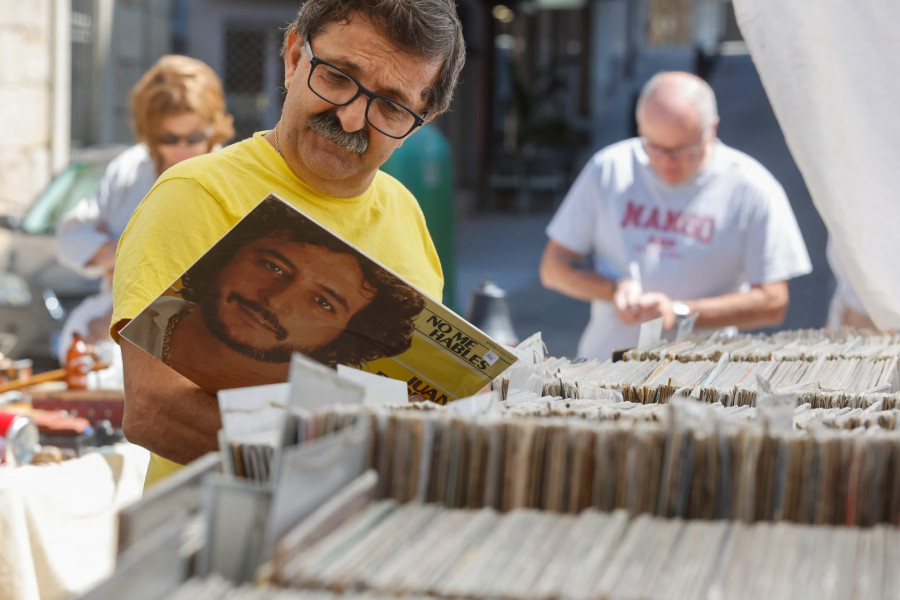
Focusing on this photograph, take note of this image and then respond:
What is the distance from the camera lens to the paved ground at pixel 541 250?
927 cm

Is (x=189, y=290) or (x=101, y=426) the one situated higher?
(x=189, y=290)

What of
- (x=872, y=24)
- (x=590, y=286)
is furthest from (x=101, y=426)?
(x=872, y=24)

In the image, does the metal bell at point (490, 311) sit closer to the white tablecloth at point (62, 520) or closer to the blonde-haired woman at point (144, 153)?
the blonde-haired woman at point (144, 153)

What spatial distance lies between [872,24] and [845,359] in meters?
0.67

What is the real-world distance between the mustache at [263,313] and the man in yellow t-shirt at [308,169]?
0.22 metres

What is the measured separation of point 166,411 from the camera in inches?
57.4

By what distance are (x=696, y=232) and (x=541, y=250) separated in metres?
10.2

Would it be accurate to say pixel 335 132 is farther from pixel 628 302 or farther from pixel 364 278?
pixel 628 302

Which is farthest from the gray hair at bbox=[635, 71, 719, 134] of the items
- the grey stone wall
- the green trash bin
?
the grey stone wall

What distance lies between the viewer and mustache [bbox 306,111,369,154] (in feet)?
5.41

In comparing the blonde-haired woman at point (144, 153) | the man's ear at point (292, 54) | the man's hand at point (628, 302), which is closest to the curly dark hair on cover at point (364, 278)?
the man's ear at point (292, 54)

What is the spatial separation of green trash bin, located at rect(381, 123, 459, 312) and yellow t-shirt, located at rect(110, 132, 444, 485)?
16.4 feet

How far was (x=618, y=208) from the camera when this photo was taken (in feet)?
12.0

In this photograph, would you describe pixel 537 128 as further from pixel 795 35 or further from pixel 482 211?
pixel 795 35
